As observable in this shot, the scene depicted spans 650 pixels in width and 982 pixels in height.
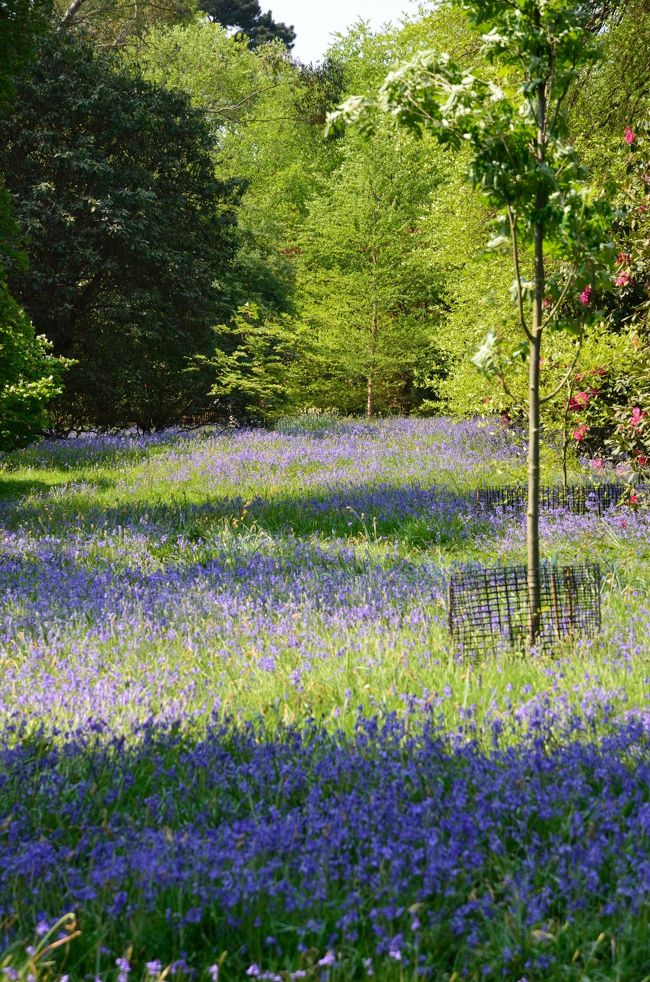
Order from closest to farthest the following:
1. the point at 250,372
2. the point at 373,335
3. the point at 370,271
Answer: the point at 250,372 → the point at 370,271 → the point at 373,335

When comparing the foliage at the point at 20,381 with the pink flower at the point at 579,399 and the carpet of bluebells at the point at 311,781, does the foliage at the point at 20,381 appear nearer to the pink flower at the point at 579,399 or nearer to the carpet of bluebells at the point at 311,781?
the carpet of bluebells at the point at 311,781

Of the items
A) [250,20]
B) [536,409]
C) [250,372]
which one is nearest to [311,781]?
[536,409]

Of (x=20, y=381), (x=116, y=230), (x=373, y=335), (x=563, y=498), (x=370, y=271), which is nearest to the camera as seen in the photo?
(x=563, y=498)

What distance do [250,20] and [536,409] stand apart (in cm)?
4766

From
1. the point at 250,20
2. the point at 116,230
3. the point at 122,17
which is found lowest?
the point at 116,230

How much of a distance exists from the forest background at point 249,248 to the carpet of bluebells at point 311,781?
182 cm

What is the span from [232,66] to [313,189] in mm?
8086

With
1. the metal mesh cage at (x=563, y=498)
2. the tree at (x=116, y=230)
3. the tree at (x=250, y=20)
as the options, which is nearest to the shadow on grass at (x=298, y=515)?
the metal mesh cage at (x=563, y=498)

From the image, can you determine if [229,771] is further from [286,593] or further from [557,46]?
[557,46]

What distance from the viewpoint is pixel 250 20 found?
4425cm

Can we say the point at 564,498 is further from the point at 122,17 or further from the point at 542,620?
the point at 122,17

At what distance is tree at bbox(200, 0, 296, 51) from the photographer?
42.6m

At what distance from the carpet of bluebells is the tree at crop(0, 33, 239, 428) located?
13514mm

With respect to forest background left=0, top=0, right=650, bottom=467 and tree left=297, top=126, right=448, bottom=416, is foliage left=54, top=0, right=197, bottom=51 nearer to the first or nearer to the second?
forest background left=0, top=0, right=650, bottom=467
